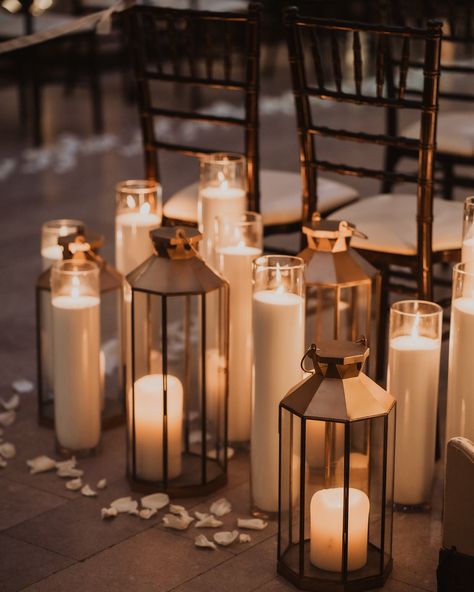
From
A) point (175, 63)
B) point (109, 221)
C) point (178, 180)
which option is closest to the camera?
point (175, 63)

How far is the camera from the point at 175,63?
2.92 m

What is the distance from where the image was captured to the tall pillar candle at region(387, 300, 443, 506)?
2162 mm

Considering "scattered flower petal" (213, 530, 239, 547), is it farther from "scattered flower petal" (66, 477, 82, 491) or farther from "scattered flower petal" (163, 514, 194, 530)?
"scattered flower petal" (66, 477, 82, 491)

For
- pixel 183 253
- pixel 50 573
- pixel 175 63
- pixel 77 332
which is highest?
pixel 175 63

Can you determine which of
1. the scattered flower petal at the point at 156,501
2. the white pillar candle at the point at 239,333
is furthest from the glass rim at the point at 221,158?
the scattered flower petal at the point at 156,501

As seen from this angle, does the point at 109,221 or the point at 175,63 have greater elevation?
the point at 175,63

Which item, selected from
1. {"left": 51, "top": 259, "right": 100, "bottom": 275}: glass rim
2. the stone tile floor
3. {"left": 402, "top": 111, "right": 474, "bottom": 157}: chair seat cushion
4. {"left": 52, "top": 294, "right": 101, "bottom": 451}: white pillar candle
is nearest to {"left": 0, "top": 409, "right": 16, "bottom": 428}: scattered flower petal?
the stone tile floor

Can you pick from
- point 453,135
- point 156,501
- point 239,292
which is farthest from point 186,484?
point 453,135

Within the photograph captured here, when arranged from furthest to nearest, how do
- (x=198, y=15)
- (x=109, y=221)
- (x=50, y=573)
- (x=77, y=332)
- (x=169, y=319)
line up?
(x=109, y=221)
(x=169, y=319)
(x=198, y=15)
(x=77, y=332)
(x=50, y=573)

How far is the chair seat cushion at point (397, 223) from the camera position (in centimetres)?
263

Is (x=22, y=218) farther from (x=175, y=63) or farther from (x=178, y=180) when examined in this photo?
(x=175, y=63)

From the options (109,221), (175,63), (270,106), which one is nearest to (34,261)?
(109,221)

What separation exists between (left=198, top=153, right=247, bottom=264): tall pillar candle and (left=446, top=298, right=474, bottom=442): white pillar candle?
67 centimetres

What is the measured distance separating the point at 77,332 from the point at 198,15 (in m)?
0.86
